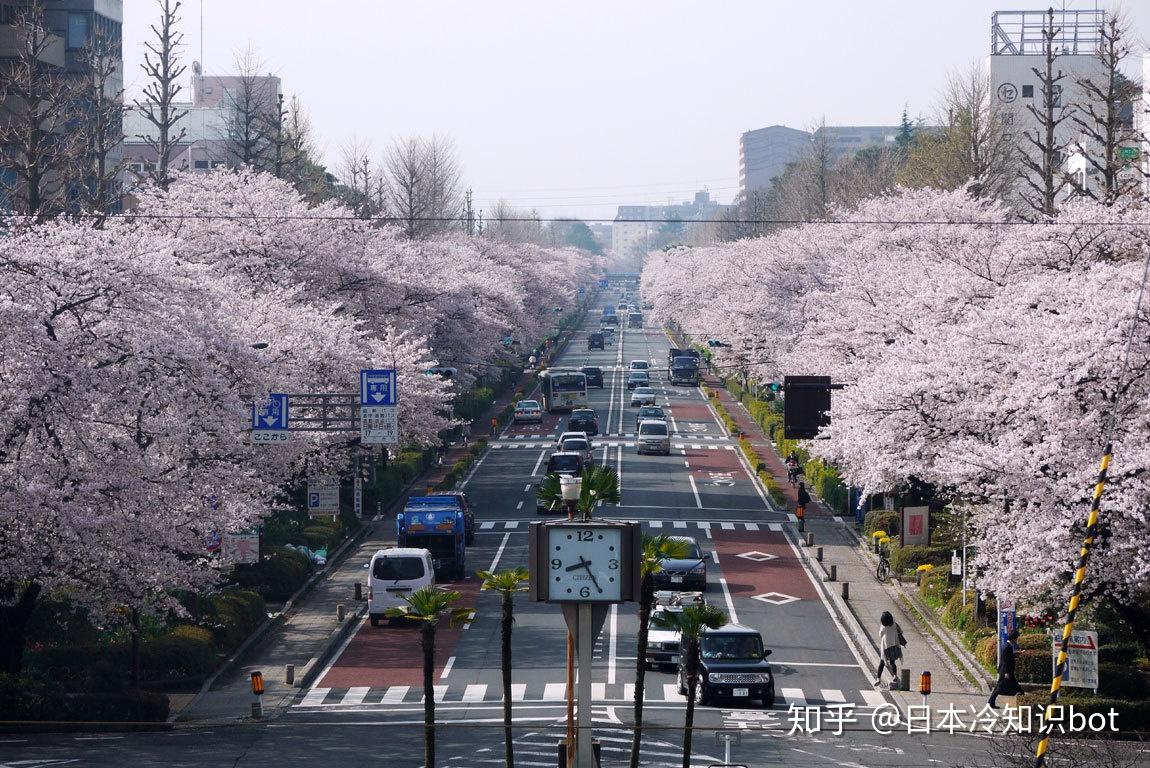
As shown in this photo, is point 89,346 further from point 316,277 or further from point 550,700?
point 316,277

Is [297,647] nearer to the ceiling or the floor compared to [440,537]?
nearer to the floor

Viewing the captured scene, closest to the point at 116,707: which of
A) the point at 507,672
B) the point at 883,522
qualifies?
the point at 507,672

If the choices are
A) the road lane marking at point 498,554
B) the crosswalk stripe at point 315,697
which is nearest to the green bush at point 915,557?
the road lane marking at point 498,554

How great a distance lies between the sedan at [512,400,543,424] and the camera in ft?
309

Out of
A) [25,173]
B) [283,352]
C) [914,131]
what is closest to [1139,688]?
[283,352]

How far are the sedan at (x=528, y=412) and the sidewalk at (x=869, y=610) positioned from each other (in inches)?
1163

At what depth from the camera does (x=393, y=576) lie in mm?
40656

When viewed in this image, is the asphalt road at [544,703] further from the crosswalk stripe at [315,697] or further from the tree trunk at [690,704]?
the tree trunk at [690,704]

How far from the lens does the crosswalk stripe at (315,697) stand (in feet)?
107

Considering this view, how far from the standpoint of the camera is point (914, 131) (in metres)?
188

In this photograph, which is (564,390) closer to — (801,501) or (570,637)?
(801,501)

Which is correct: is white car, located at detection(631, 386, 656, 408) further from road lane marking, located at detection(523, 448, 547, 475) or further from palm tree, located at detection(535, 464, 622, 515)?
palm tree, located at detection(535, 464, 622, 515)

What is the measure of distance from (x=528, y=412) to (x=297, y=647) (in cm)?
5625

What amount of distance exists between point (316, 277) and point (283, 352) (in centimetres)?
1670
